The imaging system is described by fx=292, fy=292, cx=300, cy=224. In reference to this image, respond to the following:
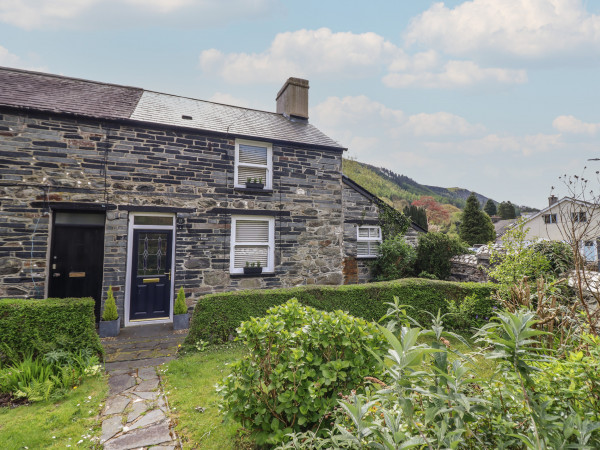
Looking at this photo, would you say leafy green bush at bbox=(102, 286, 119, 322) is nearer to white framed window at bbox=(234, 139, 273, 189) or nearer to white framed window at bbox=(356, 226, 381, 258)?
white framed window at bbox=(234, 139, 273, 189)

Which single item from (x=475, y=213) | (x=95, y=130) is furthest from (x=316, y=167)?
(x=475, y=213)

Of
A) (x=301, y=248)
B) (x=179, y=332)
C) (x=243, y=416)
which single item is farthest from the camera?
(x=301, y=248)

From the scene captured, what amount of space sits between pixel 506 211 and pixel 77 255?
59524 mm

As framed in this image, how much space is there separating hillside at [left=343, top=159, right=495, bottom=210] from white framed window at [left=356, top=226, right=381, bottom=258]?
1838 centimetres

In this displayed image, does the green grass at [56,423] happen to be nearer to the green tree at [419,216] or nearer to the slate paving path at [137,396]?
the slate paving path at [137,396]

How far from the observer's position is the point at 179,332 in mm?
7289

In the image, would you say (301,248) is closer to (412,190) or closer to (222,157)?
(222,157)

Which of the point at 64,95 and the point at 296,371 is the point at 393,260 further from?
the point at 64,95

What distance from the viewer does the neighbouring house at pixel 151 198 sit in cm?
720

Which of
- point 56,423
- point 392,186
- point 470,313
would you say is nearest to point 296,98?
point 470,313

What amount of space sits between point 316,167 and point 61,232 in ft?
25.1

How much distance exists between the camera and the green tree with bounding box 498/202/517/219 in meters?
50.1

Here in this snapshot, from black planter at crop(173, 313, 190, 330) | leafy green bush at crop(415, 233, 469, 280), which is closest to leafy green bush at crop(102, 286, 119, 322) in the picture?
black planter at crop(173, 313, 190, 330)

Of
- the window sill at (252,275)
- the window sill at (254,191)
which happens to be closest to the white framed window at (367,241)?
the window sill at (252,275)
